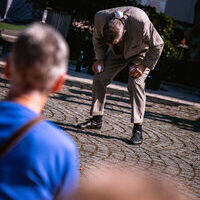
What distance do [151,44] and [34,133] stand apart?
4296 millimetres

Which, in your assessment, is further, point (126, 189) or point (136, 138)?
point (136, 138)

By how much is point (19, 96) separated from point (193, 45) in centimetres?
1841

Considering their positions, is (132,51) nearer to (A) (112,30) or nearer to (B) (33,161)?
(A) (112,30)

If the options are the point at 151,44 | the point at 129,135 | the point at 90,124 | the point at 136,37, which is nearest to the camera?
the point at 136,37

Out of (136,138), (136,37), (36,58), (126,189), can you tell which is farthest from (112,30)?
(126,189)

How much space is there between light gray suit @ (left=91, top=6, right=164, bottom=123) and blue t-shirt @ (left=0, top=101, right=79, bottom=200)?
157 inches

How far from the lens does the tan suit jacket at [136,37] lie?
5.38 metres

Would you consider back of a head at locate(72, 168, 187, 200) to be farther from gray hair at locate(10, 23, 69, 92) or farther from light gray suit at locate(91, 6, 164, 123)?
light gray suit at locate(91, 6, 164, 123)

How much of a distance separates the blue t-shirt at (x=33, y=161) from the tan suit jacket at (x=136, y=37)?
3984 mm

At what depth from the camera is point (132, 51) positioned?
5.61 meters

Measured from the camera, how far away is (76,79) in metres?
11.5

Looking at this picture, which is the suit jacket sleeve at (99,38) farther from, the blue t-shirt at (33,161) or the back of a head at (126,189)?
the back of a head at (126,189)

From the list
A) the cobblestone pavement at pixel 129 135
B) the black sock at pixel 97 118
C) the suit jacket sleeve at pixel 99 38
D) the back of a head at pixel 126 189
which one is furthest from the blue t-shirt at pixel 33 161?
the black sock at pixel 97 118

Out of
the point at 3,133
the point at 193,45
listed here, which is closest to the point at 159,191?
the point at 3,133
